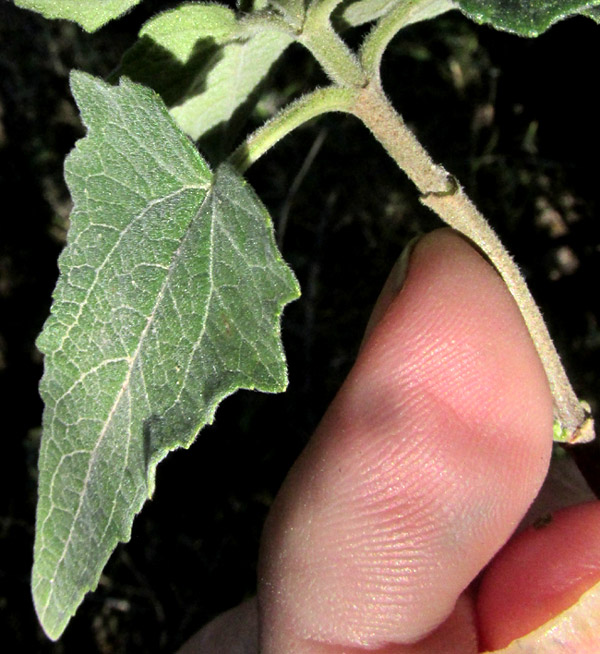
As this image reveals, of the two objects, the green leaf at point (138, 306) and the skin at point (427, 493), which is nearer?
the green leaf at point (138, 306)

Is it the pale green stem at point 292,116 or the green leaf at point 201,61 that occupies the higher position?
the green leaf at point 201,61

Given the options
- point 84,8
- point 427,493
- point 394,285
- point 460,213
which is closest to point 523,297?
point 460,213

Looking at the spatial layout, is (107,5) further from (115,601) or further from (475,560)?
(115,601)

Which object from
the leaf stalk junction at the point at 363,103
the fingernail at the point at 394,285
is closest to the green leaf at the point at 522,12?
the leaf stalk junction at the point at 363,103

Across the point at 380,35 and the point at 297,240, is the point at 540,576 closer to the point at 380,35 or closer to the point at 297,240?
the point at 380,35

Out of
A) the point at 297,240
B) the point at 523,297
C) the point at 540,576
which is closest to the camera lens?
the point at 523,297

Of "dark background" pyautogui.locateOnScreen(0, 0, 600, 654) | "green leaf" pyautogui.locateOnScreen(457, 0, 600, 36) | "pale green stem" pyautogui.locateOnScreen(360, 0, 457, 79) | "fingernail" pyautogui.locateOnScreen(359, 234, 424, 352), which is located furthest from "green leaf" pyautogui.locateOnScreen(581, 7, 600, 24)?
"dark background" pyautogui.locateOnScreen(0, 0, 600, 654)

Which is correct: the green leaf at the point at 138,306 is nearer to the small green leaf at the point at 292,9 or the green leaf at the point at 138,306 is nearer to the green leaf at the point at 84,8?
the green leaf at the point at 84,8
